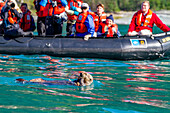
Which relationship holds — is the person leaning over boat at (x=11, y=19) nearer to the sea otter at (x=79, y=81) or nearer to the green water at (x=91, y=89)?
the green water at (x=91, y=89)

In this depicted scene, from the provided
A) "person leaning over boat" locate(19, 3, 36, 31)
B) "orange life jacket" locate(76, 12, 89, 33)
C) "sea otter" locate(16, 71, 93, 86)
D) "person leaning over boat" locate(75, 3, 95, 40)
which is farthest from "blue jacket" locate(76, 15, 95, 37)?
"sea otter" locate(16, 71, 93, 86)

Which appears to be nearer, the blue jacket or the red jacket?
the blue jacket

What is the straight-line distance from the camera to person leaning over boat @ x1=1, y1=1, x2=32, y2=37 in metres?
10.6

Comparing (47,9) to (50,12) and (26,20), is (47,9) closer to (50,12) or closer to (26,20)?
(50,12)

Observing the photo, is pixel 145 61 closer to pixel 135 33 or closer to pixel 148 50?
pixel 148 50

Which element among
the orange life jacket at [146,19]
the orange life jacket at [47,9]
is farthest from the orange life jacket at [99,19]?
the orange life jacket at [47,9]

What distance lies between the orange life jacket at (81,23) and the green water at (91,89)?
1.56 meters

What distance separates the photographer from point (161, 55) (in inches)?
408

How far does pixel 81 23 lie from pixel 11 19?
223cm

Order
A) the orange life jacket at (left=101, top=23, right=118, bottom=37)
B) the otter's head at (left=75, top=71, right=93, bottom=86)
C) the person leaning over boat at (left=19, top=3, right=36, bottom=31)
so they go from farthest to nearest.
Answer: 1. the person leaning over boat at (left=19, top=3, right=36, bottom=31)
2. the orange life jacket at (left=101, top=23, right=118, bottom=37)
3. the otter's head at (left=75, top=71, right=93, bottom=86)

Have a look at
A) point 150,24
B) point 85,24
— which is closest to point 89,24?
point 85,24

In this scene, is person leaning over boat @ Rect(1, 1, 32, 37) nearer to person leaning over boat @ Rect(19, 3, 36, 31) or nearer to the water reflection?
the water reflection

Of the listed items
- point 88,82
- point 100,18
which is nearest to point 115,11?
point 100,18

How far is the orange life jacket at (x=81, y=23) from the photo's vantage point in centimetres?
1041
